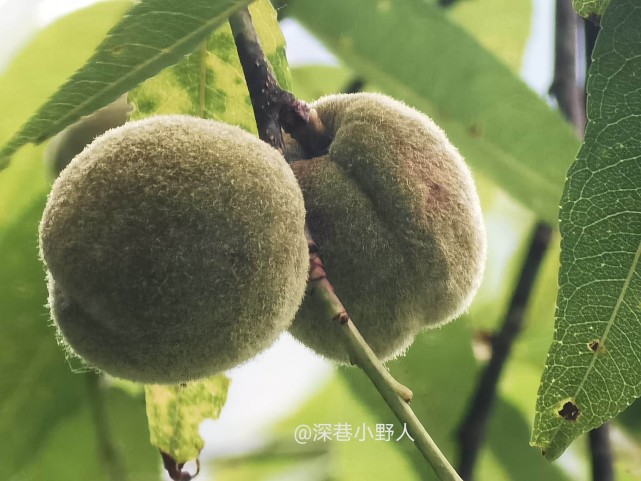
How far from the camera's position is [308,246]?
88 centimetres

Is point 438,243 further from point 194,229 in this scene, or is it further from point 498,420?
point 498,420

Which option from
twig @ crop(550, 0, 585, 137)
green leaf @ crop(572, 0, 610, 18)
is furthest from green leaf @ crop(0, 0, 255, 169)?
twig @ crop(550, 0, 585, 137)

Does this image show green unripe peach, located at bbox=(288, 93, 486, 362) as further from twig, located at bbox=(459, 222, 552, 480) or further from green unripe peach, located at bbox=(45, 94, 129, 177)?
twig, located at bbox=(459, 222, 552, 480)

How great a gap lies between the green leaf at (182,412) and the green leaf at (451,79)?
58cm

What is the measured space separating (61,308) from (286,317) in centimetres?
24

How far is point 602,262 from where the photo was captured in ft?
2.81

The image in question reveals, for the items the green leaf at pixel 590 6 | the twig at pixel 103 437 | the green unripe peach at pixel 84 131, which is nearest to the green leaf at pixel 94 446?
the twig at pixel 103 437

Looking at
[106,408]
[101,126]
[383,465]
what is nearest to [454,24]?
[101,126]

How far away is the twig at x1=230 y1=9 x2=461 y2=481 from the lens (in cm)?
77

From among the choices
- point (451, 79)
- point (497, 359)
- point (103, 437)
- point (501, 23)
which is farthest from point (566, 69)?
point (103, 437)

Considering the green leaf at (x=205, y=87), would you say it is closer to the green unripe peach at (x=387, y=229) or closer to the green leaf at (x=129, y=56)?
the green unripe peach at (x=387, y=229)

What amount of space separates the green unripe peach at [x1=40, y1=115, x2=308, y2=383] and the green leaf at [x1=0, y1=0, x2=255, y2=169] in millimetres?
52

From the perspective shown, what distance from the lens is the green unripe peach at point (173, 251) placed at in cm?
75

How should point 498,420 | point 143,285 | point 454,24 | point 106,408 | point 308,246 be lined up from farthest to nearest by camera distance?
point 498,420 < point 106,408 < point 454,24 < point 308,246 < point 143,285
